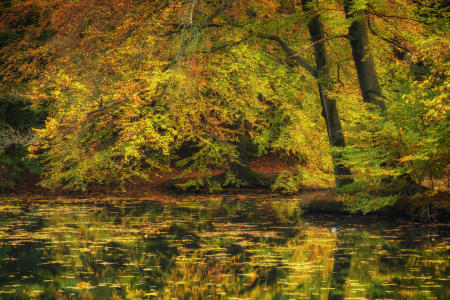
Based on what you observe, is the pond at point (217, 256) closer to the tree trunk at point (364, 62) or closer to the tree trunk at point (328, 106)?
the tree trunk at point (328, 106)

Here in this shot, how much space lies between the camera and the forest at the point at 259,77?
12.6 metres

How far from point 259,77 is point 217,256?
427 inches

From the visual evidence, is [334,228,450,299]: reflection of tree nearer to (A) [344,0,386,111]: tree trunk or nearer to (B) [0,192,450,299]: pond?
(B) [0,192,450,299]: pond

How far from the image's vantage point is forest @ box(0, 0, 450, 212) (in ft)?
41.3

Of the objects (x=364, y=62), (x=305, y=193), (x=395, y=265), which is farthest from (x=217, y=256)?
(x=305, y=193)

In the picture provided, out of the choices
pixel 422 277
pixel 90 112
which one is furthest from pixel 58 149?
pixel 422 277

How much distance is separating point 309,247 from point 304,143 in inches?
437

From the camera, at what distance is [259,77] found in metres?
19.1

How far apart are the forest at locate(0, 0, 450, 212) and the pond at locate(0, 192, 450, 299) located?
1870mm

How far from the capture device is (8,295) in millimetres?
6320

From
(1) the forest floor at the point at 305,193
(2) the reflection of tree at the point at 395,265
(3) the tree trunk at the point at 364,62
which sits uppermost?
(3) the tree trunk at the point at 364,62

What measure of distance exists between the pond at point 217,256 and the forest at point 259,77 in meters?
1.87

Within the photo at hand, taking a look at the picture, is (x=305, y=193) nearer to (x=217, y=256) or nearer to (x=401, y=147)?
(x=401, y=147)

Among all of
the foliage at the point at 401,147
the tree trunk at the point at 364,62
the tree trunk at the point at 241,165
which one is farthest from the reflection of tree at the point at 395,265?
the tree trunk at the point at 241,165
